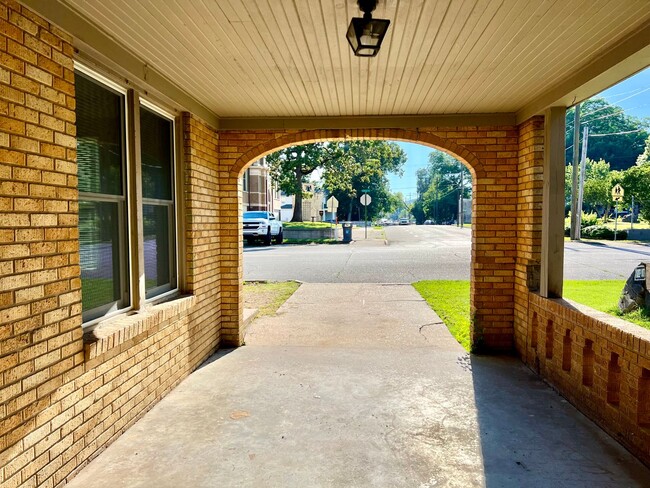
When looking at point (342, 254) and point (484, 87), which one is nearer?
point (484, 87)

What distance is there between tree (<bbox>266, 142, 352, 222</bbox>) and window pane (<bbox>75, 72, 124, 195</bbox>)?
78.4 ft

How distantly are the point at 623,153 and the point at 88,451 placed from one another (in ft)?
258

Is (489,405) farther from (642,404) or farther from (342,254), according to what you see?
(342,254)

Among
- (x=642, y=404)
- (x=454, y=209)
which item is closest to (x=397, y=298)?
(x=642, y=404)

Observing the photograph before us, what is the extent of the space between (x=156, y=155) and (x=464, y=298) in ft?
21.1

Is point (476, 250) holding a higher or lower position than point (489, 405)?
higher

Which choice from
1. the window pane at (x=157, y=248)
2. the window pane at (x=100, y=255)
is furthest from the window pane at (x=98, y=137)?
the window pane at (x=157, y=248)

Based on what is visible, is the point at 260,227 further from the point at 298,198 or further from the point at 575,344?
the point at 575,344

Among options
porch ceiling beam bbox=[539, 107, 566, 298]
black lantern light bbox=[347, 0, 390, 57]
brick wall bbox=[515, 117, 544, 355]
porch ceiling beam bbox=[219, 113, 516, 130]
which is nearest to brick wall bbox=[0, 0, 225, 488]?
black lantern light bbox=[347, 0, 390, 57]

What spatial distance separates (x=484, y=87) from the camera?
432 cm

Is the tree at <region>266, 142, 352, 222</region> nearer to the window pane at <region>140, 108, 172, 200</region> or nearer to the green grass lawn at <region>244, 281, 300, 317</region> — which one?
the green grass lawn at <region>244, 281, 300, 317</region>

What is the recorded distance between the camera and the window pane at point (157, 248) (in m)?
4.13

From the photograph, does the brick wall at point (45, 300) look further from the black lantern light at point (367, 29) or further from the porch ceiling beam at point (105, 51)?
the black lantern light at point (367, 29)

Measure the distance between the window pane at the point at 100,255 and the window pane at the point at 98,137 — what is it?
0.17 metres
